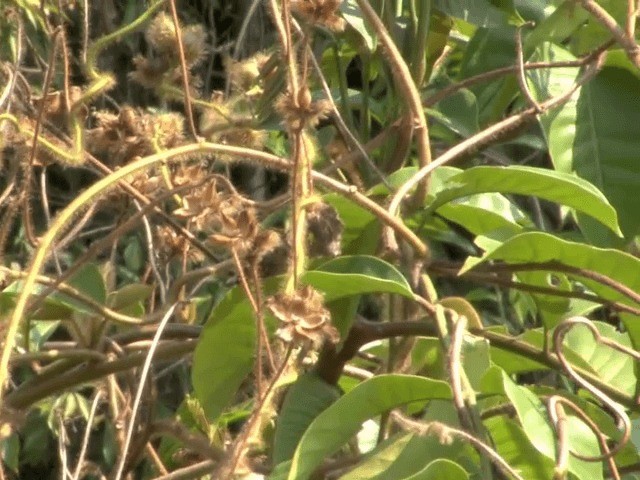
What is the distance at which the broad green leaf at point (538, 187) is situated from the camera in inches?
26.4

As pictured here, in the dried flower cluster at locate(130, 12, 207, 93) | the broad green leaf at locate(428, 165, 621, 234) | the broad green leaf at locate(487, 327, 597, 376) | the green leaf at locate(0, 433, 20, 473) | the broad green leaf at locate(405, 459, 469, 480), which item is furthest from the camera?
the green leaf at locate(0, 433, 20, 473)

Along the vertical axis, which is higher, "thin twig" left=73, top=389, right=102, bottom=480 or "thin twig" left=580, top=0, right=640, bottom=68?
"thin twig" left=580, top=0, right=640, bottom=68

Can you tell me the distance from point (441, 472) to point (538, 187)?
0.20m

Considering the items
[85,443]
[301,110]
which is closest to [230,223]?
[301,110]

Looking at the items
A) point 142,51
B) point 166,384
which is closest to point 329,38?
point 166,384

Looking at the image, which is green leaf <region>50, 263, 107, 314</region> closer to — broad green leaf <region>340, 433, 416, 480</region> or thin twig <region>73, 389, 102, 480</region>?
thin twig <region>73, 389, 102, 480</region>

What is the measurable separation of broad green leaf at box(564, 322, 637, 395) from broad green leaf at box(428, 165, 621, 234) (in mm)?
130

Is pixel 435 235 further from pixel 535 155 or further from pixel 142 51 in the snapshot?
pixel 142 51

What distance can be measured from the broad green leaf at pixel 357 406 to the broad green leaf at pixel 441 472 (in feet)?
0.23

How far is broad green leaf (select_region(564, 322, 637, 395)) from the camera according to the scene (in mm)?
794

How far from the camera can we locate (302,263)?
64 cm

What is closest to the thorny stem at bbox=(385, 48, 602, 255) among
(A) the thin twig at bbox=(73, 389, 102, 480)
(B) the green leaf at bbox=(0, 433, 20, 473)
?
(A) the thin twig at bbox=(73, 389, 102, 480)

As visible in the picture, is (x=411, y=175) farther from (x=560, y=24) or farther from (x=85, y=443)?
(x=85, y=443)

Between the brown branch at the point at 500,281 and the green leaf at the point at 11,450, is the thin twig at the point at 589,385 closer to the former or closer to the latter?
the brown branch at the point at 500,281
